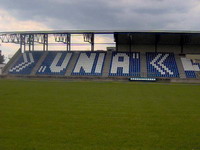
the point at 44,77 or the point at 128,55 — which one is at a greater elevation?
the point at 128,55

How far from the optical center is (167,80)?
3231 centimetres

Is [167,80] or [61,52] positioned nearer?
[167,80]

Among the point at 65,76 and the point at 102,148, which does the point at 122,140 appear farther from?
the point at 65,76

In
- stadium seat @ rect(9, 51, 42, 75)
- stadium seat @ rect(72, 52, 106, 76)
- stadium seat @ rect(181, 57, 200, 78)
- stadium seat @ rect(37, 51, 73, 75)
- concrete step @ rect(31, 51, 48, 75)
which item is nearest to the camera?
stadium seat @ rect(181, 57, 200, 78)

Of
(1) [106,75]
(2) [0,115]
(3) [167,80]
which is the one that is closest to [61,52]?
(1) [106,75]

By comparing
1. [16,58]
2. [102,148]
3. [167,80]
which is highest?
[16,58]

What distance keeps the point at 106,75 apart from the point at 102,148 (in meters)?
29.9

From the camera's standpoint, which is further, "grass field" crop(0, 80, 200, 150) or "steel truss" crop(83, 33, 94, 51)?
"steel truss" crop(83, 33, 94, 51)

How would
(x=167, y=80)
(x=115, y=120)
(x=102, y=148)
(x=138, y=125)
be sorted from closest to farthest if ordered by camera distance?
(x=102, y=148) < (x=138, y=125) < (x=115, y=120) < (x=167, y=80)

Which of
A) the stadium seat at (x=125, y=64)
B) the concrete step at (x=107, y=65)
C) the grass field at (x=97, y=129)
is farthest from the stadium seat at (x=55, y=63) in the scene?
the grass field at (x=97, y=129)

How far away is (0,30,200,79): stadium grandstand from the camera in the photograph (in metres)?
34.9

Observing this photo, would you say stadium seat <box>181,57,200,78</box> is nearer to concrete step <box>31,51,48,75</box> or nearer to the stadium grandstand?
the stadium grandstand

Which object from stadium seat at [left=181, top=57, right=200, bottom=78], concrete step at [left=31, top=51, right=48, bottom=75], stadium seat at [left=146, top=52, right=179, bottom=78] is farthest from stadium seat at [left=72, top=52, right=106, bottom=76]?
stadium seat at [left=181, top=57, right=200, bottom=78]

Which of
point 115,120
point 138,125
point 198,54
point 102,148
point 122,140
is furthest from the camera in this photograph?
point 198,54
